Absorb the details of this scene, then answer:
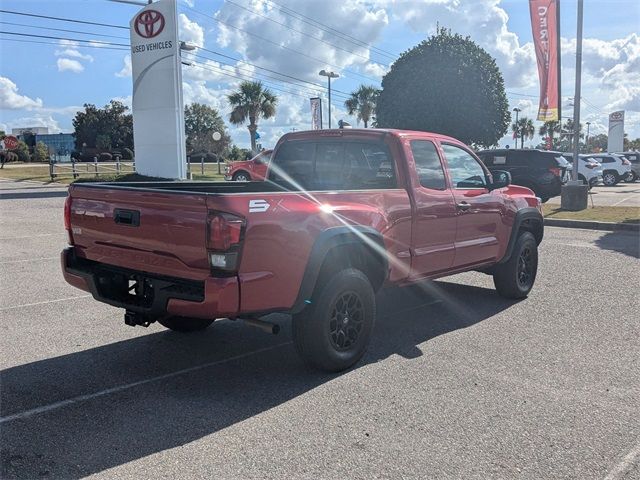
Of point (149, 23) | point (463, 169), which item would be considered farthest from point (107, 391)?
point (149, 23)

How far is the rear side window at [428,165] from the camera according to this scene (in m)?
5.41

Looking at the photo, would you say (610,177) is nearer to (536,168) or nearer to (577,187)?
(536,168)

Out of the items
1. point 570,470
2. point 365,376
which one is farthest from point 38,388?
point 570,470

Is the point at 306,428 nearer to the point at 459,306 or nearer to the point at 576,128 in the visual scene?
the point at 459,306

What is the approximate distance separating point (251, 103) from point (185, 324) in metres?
48.7

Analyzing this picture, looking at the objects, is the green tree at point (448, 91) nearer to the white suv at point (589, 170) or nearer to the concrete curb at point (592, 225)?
the white suv at point (589, 170)

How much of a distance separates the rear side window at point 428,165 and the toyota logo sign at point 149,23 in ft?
76.3

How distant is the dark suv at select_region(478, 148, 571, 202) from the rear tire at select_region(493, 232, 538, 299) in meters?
11.4

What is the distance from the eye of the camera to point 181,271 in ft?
12.8

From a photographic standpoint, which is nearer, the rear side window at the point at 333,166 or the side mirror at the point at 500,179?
the rear side window at the point at 333,166

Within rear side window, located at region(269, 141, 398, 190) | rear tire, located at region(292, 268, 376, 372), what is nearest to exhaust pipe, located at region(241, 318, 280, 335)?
rear tire, located at region(292, 268, 376, 372)

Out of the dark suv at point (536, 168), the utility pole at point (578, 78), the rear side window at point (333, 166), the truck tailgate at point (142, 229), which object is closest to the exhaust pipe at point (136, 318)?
the truck tailgate at point (142, 229)

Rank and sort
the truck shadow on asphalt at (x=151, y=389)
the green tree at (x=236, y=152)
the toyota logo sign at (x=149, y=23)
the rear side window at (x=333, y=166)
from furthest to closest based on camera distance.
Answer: the green tree at (x=236, y=152), the toyota logo sign at (x=149, y=23), the rear side window at (x=333, y=166), the truck shadow on asphalt at (x=151, y=389)

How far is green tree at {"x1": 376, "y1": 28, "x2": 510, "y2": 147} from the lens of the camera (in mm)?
27609
